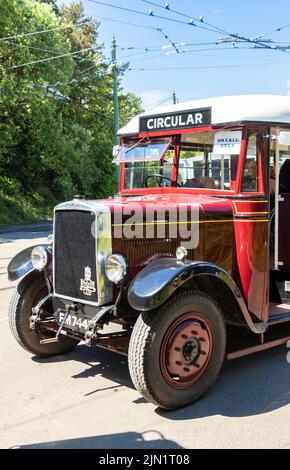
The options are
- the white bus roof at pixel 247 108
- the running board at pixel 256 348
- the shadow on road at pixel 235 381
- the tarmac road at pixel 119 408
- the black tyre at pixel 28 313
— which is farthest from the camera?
the black tyre at pixel 28 313

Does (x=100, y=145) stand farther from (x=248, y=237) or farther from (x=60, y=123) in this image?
(x=248, y=237)

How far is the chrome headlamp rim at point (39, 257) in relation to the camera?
4.79m

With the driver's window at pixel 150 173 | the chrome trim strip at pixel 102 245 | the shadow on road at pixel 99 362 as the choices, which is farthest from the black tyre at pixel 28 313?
the driver's window at pixel 150 173

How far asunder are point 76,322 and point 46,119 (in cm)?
1998

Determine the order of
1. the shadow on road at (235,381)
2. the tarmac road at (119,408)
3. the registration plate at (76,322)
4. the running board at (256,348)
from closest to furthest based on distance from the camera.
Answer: the tarmac road at (119,408)
the shadow on road at (235,381)
the registration plate at (76,322)
the running board at (256,348)

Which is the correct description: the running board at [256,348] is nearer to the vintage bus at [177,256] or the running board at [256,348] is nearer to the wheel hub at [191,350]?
the vintage bus at [177,256]

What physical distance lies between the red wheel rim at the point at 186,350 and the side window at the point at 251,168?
4.33 ft

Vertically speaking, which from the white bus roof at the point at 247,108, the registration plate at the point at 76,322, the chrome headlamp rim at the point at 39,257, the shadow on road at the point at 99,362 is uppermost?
the white bus roof at the point at 247,108

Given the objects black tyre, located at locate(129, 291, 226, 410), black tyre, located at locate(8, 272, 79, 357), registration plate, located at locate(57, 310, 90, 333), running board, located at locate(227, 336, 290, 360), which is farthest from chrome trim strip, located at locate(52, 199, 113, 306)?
running board, located at locate(227, 336, 290, 360)

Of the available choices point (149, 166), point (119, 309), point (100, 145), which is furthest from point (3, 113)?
point (119, 309)

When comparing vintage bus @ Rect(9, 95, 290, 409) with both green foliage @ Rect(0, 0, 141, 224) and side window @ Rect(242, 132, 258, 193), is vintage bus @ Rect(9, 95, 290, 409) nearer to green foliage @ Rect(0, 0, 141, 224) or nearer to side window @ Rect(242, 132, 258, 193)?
side window @ Rect(242, 132, 258, 193)

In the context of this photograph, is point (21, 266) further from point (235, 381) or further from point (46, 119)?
point (46, 119)

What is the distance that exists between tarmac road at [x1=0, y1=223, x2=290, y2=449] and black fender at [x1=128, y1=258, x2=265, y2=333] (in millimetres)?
826

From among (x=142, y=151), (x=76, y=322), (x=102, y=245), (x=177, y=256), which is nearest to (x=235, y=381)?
(x=177, y=256)
